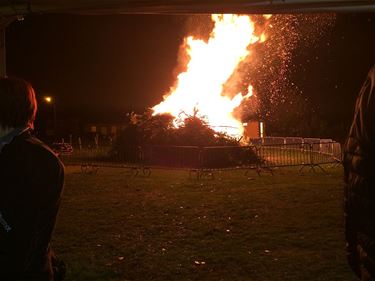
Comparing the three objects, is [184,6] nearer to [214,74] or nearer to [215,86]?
[214,74]

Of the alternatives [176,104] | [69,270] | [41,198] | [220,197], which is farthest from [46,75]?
[41,198]

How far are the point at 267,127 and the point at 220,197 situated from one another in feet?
82.4

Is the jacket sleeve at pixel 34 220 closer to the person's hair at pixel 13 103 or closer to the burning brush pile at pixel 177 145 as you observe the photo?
the person's hair at pixel 13 103

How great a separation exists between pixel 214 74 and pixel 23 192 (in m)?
21.0

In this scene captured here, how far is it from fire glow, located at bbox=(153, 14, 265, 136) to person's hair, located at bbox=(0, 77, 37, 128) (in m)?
18.5

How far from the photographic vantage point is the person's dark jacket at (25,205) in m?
2.47

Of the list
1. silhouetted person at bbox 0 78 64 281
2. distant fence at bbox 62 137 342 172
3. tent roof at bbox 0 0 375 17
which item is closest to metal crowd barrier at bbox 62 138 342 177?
distant fence at bbox 62 137 342 172

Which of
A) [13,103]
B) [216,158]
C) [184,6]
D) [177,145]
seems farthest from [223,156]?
[13,103]

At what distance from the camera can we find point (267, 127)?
119 ft

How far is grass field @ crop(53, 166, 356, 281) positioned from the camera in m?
6.54

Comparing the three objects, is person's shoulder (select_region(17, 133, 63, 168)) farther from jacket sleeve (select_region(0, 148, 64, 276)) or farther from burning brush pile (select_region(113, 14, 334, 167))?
burning brush pile (select_region(113, 14, 334, 167))

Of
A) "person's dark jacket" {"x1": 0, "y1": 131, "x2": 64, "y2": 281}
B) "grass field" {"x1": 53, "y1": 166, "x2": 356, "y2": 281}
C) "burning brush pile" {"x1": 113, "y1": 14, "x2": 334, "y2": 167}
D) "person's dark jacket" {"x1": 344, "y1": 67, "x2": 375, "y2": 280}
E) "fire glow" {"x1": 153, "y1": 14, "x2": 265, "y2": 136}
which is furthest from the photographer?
"fire glow" {"x1": 153, "y1": 14, "x2": 265, "y2": 136}

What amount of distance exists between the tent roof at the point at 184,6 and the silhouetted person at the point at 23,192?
6.74 feet

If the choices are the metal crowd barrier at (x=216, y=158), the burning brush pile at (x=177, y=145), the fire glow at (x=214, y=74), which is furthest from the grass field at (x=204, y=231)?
the fire glow at (x=214, y=74)
